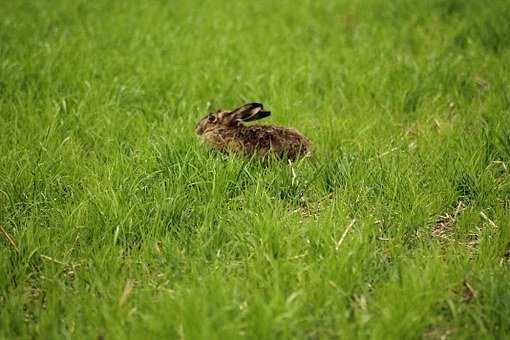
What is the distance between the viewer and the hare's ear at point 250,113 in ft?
14.4

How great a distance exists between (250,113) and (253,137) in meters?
0.25

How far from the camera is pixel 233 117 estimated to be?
14.8ft

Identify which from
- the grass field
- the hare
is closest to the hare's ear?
the hare

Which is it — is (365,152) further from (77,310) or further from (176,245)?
(77,310)

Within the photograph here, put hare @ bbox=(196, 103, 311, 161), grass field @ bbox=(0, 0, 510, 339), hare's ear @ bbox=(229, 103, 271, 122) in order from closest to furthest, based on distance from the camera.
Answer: grass field @ bbox=(0, 0, 510, 339)
hare @ bbox=(196, 103, 311, 161)
hare's ear @ bbox=(229, 103, 271, 122)

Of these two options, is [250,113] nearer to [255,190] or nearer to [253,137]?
[253,137]

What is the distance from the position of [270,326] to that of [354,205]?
1.37 metres

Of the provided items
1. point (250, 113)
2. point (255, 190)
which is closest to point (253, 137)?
point (250, 113)

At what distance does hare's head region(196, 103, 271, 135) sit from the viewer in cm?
441

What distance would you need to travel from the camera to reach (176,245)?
325 cm

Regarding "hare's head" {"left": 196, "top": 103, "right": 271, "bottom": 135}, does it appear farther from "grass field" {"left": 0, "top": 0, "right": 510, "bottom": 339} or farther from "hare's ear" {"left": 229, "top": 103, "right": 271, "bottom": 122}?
"grass field" {"left": 0, "top": 0, "right": 510, "bottom": 339}

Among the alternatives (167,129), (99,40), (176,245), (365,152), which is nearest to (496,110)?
(365,152)

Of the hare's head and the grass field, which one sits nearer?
the grass field

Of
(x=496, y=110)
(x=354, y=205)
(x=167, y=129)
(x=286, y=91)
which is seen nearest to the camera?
(x=354, y=205)
